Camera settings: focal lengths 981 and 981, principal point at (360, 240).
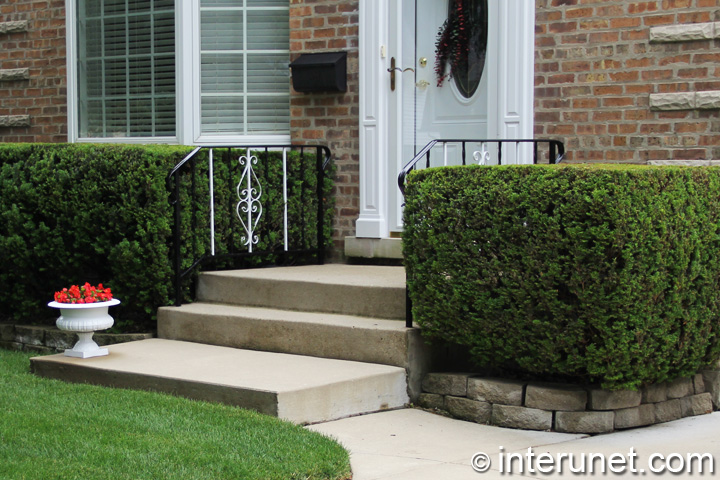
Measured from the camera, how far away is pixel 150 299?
A: 6820 millimetres

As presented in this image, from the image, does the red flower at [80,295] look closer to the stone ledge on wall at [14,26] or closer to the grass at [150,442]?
the grass at [150,442]

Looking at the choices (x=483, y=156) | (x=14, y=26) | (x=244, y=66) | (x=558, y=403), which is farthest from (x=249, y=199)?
(x=14, y=26)

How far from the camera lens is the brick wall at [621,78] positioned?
6359mm

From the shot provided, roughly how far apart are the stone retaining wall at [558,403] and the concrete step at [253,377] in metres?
0.30

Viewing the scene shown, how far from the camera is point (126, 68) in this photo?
847 cm

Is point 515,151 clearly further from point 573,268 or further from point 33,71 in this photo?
point 33,71

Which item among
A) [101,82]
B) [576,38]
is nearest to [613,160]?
[576,38]

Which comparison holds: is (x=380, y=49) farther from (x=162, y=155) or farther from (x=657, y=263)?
(x=657, y=263)

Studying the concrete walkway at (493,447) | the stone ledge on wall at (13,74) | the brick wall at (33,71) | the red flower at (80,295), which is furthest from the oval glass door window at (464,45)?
the stone ledge on wall at (13,74)

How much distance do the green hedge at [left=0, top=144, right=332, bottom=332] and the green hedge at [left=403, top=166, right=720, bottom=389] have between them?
198 cm

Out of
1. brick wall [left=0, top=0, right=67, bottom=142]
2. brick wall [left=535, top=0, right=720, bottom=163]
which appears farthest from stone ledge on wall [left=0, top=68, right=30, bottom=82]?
brick wall [left=535, top=0, right=720, bottom=163]

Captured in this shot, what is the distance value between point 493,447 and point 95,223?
132 inches

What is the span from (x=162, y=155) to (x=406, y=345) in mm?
2240

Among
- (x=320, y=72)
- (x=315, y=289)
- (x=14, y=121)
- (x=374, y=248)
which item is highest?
(x=320, y=72)
